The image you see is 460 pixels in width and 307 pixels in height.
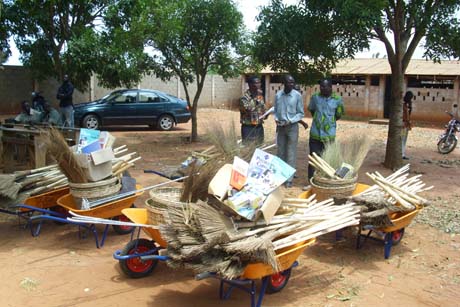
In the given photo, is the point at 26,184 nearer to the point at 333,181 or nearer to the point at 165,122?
the point at 333,181

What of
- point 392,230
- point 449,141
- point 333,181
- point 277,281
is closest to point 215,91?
point 449,141

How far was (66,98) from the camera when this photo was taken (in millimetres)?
10961

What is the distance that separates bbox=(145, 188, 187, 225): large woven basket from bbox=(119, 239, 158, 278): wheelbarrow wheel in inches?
8.5

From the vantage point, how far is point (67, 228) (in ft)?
18.5

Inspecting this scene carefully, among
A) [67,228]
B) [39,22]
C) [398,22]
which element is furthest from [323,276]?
[39,22]

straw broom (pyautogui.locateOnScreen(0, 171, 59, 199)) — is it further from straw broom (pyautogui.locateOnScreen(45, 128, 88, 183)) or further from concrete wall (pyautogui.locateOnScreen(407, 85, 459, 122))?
concrete wall (pyautogui.locateOnScreen(407, 85, 459, 122))

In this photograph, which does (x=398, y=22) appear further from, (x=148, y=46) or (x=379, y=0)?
(x=148, y=46)

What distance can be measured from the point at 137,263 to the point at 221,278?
1.26 m

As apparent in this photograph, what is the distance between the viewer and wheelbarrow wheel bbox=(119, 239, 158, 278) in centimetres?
411

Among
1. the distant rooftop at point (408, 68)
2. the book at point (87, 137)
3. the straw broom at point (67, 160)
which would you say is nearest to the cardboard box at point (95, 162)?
the straw broom at point (67, 160)

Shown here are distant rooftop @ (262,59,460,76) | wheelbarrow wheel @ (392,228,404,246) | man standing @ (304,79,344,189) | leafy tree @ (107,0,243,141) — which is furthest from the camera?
distant rooftop @ (262,59,460,76)

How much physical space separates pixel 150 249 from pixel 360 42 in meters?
5.42

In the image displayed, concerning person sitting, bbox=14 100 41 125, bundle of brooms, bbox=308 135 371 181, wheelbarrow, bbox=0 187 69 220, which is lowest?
wheelbarrow, bbox=0 187 69 220

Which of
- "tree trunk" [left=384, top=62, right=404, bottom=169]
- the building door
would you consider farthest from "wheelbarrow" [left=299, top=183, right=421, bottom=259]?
the building door
